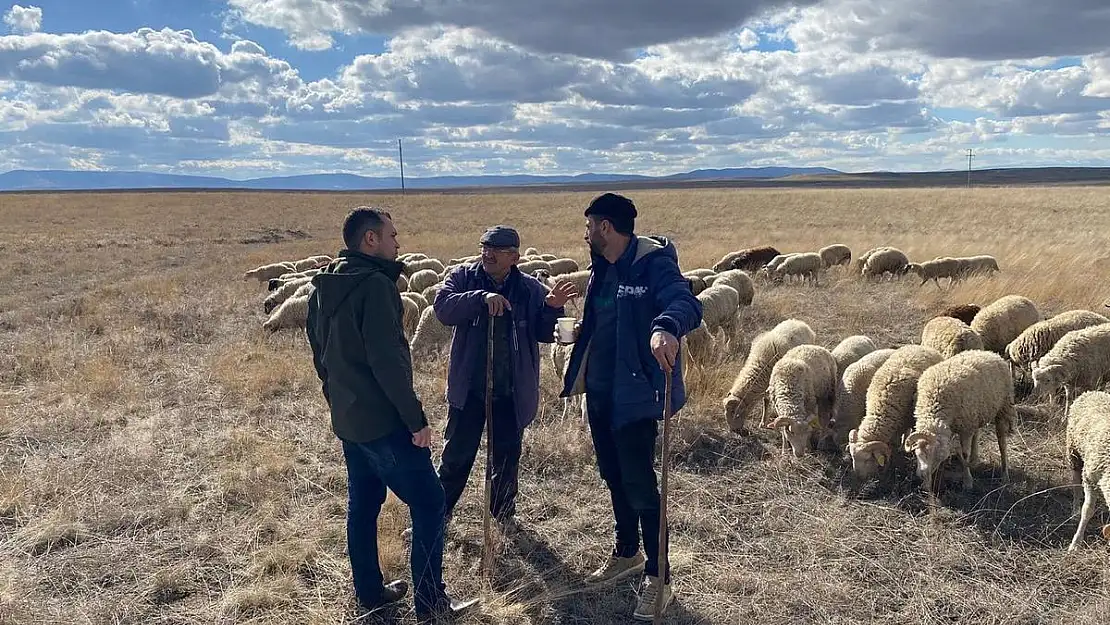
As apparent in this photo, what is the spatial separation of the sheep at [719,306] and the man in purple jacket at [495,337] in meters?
6.62

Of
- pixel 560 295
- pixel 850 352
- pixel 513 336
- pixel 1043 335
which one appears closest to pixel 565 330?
pixel 560 295

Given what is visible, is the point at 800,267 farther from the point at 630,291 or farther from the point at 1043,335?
the point at 630,291

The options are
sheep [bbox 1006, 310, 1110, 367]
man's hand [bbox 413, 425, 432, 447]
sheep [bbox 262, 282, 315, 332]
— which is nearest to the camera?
man's hand [bbox 413, 425, 432, 447]

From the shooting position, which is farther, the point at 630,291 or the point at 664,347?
the point at 630,291

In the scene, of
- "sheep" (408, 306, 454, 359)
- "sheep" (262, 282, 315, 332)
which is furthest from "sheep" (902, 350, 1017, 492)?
"sheep" (262, 282, 315, 332)

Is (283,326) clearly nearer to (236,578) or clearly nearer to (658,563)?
(236,578)

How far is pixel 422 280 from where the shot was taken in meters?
14.7

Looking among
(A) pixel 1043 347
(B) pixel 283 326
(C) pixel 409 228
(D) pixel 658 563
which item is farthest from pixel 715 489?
(C) pixel 409 228

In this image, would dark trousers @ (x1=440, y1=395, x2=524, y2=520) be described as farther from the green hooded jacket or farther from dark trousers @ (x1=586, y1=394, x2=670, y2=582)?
the green hooded jacket

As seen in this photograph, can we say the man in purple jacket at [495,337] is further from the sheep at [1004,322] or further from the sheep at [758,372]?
the sheep at [1004,322]

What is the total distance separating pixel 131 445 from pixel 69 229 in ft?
126

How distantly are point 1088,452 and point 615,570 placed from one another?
330 centimetres

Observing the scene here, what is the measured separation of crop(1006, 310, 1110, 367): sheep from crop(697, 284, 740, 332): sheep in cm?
401

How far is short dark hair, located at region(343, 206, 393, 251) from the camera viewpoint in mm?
3484
